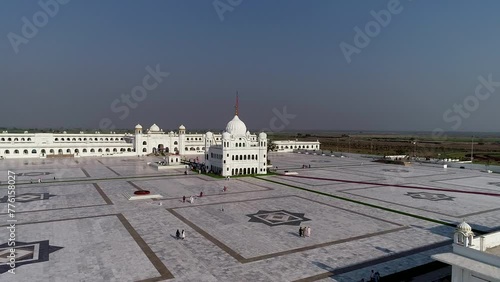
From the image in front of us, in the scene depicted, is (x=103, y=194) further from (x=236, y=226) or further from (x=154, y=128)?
(x=154, y=128)

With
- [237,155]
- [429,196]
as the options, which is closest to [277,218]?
[429,196]

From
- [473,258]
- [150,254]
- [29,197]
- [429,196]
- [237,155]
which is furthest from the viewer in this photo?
[237,155]

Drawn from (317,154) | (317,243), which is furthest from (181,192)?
(317,154)

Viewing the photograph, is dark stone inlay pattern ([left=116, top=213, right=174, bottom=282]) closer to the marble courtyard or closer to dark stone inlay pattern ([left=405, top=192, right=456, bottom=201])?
the marble courtyard

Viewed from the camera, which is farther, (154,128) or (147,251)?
(154,128)

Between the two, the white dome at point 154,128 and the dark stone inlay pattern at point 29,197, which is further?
the white dome at point 154,128

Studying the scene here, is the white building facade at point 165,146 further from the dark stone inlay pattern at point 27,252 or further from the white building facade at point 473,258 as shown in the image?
the white building facade at point 473,258

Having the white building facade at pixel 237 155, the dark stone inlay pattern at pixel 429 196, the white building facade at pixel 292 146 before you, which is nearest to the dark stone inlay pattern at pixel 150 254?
the white building facade at pixel 237 155
